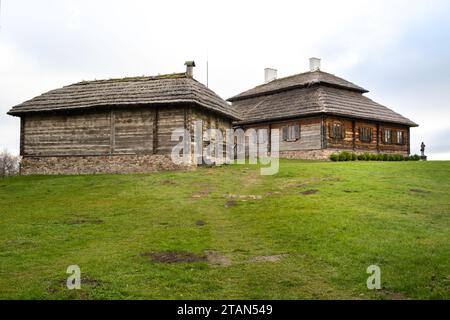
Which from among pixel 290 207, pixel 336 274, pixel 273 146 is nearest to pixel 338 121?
pixel 273 146

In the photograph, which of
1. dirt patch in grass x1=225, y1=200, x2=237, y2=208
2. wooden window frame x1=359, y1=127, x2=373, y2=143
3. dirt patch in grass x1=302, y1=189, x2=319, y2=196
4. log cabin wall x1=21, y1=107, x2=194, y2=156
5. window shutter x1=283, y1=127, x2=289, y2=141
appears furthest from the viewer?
window shutter x1=283, y1=127, x2=289, y2=141

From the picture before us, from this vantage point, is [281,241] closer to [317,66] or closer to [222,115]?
[222,115]

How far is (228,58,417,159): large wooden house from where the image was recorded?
3647 centimetres

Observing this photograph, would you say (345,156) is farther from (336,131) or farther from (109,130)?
(109,130)

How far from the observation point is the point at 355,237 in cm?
1190

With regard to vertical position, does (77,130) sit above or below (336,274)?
above

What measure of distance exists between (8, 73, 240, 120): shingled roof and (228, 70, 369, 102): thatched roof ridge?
10.3 metres

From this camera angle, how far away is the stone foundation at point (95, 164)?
28.2 meters

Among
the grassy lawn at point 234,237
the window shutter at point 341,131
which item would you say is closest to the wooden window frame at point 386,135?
the window shutter at point 341,131

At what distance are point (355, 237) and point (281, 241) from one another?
1948 mm

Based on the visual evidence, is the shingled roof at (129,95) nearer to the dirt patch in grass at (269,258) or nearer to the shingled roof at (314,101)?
the shingled roof at (314,101)

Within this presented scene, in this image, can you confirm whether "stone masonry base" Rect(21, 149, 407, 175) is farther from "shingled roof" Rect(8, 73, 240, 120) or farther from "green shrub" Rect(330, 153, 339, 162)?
"green shrub" Rect(330, 153, 339, 162)

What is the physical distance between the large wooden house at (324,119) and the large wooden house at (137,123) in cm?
9

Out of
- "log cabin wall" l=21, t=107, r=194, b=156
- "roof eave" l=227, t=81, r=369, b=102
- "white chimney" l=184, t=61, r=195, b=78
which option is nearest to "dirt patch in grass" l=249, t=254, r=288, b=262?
"log cabin wall" l=21, t=107, r=194, b=156
